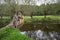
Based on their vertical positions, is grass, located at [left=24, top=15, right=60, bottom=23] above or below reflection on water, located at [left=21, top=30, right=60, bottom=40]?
above

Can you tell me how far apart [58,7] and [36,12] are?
899mm

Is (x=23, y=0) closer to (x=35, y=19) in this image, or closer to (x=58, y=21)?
(x=35, y=19)

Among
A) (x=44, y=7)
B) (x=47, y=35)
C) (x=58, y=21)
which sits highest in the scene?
(x=44, y=7)

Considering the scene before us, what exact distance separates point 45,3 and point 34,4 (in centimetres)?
48

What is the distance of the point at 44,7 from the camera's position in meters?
7.22

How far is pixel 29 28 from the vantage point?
7262 millimetres

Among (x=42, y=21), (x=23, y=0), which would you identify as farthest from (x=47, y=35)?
(x=23, y=0)

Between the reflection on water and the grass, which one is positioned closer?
the reflection on water

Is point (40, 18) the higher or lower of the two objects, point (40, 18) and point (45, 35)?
the higher

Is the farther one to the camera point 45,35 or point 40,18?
point 40,18

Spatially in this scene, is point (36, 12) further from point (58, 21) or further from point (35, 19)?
point (58, 21)

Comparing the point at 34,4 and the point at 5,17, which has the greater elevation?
the point at 34,4

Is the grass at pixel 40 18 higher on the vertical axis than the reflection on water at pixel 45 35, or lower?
higher

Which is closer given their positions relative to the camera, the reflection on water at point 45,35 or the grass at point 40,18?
the reflection on water at point 45,35
